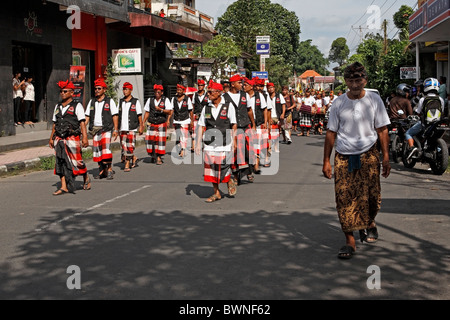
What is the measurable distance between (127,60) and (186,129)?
1023 centimetres

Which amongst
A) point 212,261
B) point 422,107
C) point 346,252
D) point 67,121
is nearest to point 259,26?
point 422,107

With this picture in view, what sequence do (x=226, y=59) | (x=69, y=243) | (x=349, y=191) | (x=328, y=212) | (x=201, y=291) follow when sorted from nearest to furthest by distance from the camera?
1. (x=201, y=291)
2. (x=349, y=191)
3. (x=69, y=243)
4. (x=328, y=212)
5. (x=226, y=59)

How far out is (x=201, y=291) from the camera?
15.4 ft

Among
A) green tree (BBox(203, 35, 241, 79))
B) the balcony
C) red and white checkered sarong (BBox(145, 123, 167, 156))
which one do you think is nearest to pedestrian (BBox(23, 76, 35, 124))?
red and white checkered sarong (BBox(145, 123, 167, 156))

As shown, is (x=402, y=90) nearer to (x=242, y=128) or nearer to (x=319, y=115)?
(x=242, y=128)

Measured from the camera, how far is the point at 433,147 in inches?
469

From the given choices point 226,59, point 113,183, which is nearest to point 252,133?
point 113,183

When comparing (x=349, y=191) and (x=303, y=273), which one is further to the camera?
(x=349, y=191)

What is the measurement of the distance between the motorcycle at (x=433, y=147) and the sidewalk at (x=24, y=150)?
8502 mm

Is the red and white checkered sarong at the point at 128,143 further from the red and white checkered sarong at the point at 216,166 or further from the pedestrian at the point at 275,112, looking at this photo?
the red and white checkered sarong at the point at 216,166

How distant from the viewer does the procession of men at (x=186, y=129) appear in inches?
368
